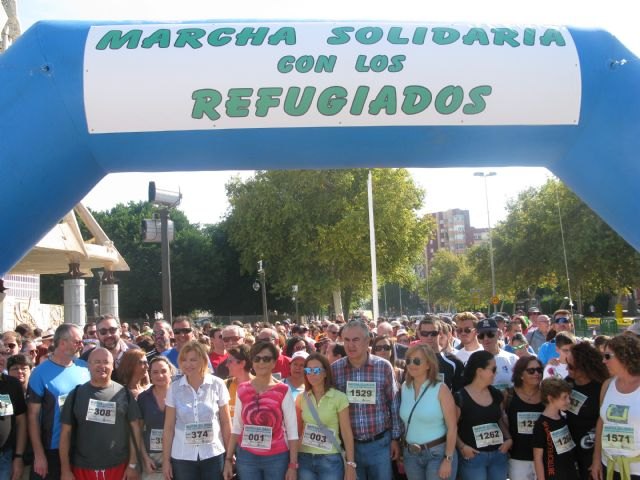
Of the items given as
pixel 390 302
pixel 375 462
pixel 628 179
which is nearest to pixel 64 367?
pixel 375 462

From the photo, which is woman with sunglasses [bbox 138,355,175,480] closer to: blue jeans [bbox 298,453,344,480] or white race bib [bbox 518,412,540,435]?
blue jeans [bbox 298,453,344,480]

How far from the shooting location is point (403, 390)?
16.7 ft

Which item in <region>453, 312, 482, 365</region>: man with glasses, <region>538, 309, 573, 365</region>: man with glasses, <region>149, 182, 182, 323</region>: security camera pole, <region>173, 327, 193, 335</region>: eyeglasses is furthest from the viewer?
<region>149, 182, 182, 323</region>: security camera pole

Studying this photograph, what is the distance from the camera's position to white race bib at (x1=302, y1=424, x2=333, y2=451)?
4.90 metres

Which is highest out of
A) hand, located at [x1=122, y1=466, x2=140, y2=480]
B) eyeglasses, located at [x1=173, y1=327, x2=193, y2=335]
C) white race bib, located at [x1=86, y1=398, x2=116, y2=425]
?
eyeglasses, located at [x1=173, y1=327, x2=193, y2=335]

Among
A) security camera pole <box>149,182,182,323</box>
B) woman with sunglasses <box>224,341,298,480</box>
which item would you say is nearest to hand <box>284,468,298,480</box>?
woman with sunglasses <box>224,341,298,480</box>

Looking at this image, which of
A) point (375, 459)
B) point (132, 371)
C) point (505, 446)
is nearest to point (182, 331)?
point (132, 371)

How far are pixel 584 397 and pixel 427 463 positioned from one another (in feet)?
4.11

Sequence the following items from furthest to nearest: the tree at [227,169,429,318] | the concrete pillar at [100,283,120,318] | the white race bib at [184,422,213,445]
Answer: the tree at [227,169,429,318], the concrete pillar at [100,283,120,318], the white race bib at [184,422,213,445]

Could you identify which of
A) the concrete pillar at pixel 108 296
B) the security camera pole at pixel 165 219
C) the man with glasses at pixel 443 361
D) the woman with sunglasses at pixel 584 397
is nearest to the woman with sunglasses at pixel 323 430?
the man with glasses at pixel 443 361

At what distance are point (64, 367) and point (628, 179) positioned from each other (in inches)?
174

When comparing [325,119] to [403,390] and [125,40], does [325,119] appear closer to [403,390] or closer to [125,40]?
[125,40]

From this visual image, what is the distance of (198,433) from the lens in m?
4.91

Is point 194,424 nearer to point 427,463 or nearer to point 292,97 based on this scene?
point 427,463
